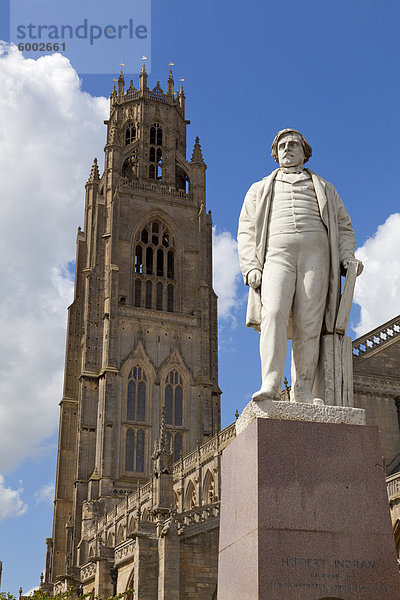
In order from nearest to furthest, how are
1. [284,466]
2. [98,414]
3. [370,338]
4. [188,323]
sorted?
[284,466], [370,338], [98,414], [188,323]

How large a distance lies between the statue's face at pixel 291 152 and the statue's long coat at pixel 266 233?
0.12 m

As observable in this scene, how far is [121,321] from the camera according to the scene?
185 ft

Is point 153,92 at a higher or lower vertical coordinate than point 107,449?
higher

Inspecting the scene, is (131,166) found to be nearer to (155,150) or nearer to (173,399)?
(155,150)

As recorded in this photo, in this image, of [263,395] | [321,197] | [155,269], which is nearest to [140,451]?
[155,269]

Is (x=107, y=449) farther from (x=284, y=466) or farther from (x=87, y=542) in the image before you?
(x=284, y=466)

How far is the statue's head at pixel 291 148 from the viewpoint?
7.40m

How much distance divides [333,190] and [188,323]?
2007 inches

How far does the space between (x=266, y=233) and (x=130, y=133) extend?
61.6 m

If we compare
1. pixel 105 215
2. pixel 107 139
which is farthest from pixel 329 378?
pixel 107 139

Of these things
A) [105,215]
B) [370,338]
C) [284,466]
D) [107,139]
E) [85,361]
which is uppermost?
[107,139]

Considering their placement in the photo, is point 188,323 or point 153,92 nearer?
point 188,323

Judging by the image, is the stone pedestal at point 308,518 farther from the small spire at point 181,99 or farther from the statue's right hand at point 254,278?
the small spire at point 181,99

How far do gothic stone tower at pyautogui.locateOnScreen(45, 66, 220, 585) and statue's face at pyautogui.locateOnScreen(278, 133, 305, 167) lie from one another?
151 ft
